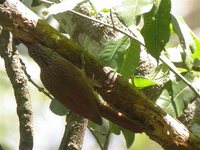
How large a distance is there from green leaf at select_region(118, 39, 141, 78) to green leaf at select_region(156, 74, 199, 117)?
0.12 meters

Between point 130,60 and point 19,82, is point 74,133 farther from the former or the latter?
point 130,60

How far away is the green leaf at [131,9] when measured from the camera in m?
0.90

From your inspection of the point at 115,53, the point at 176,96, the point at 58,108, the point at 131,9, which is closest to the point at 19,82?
the point at 58,108

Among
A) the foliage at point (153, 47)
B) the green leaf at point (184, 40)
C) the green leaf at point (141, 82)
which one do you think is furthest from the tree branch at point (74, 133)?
the green leaf at point (184, 40)

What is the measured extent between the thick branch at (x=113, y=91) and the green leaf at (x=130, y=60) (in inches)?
3.5

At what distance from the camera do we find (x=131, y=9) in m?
0.91

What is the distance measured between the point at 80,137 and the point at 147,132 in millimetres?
373

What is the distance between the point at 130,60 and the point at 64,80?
0.21 meters

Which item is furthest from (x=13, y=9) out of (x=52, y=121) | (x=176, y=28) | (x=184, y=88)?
(x=52, y=121)

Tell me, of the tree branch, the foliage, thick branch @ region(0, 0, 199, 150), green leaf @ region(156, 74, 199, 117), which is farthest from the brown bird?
the tree branch

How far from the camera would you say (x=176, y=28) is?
1039 millimetres

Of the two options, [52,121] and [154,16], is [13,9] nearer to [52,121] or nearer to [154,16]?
[154,16]

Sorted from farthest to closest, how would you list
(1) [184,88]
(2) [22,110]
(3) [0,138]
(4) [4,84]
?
(4) [4,84] < (3) [0,138] < (2) [22,110] < (1) [184,88]

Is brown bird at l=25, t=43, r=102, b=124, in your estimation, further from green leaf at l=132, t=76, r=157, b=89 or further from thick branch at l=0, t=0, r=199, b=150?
green leaf at l=132, t=76, r=157, b=89
